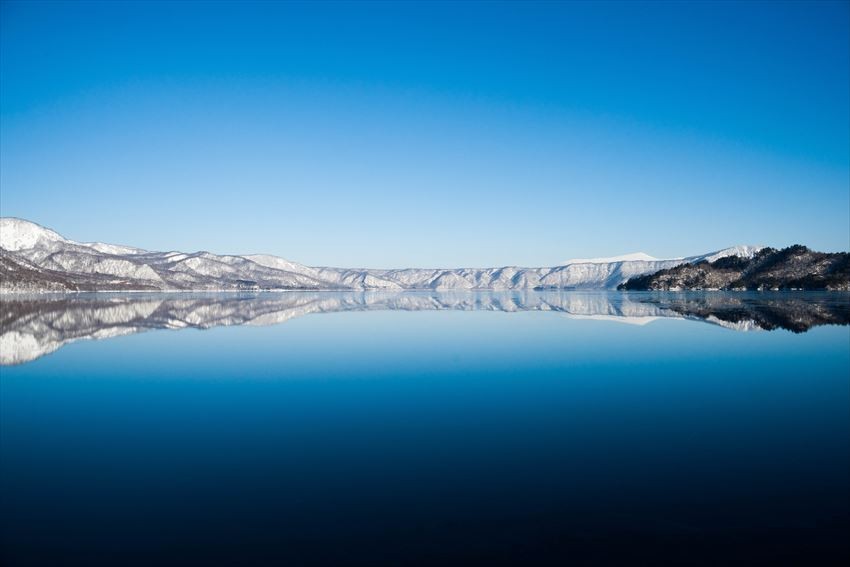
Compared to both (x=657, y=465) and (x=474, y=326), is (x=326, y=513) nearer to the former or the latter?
(x=657, y=465)

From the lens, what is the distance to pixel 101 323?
54.9 m

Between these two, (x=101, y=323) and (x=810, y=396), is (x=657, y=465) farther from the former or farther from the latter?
(x=101, y=323)

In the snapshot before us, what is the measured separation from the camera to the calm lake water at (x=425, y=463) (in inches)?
326

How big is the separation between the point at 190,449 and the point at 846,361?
30.7 meters

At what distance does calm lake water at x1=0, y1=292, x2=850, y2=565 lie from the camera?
27.2 feet

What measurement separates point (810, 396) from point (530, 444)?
12.6 metres

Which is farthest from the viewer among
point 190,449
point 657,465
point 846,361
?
point 846,361

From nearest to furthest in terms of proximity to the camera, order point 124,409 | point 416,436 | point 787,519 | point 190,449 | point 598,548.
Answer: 1. point 598,548
2. point 787,519
3. point 190,449
4. point 416,436
5. point 124,409

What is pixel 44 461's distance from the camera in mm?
12430

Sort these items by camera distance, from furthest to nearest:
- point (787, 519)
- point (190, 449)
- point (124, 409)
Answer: point (124, 409) < point (190, 449) < point (787, 519)

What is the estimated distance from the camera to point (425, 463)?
12023 mm

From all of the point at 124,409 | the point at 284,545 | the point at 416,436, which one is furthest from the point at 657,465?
the point at 124,409

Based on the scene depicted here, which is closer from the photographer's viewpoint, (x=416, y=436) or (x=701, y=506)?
(x=701, y=506)

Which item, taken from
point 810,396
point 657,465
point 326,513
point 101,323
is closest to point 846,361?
point 810,396
